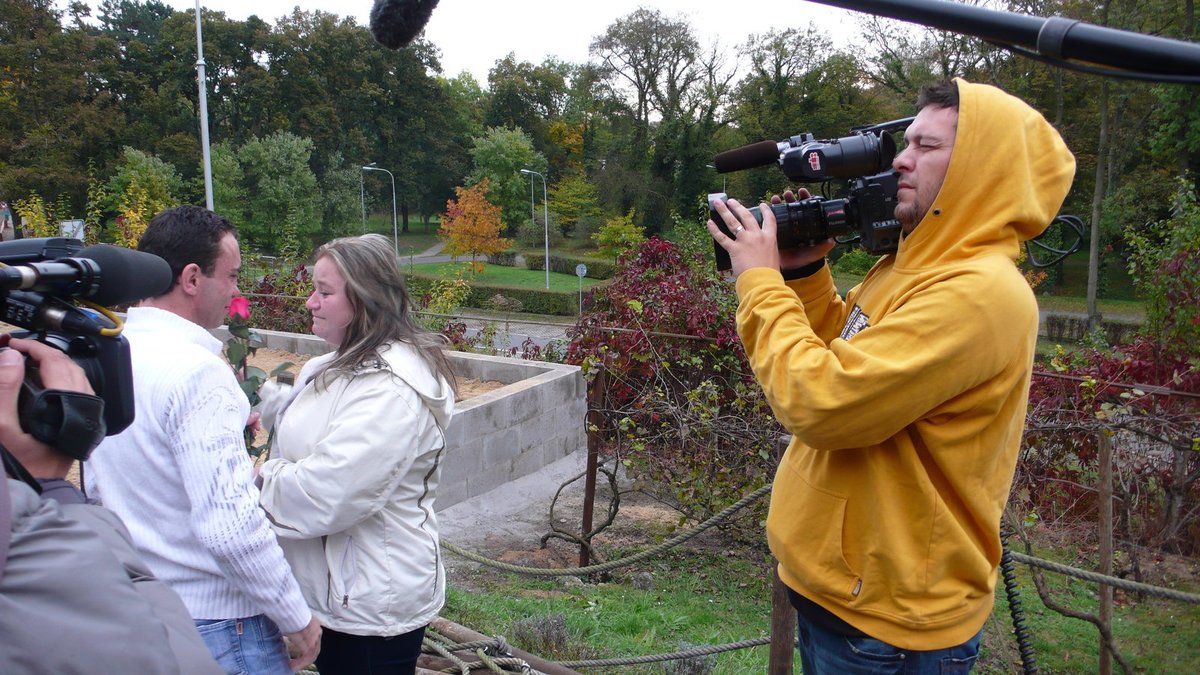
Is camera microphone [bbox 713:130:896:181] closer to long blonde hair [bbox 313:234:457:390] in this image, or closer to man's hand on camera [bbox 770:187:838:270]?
man's hand on camera [bbox 770:187:838:270]

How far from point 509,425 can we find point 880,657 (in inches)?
247

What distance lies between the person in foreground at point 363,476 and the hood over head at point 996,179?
1457 millimetres

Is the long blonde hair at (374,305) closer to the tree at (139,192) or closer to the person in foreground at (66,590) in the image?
the person in foreground at (66,590)

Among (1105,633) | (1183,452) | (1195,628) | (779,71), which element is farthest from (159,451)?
(779,71)

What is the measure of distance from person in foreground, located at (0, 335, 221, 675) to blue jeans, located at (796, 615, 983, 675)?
1.31 metres

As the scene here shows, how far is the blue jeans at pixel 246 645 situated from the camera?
7.09 feet

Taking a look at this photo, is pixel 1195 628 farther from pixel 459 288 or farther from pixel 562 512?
pixel 459 288

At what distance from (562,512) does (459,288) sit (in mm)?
6253

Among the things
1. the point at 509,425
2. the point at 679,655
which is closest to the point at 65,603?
the point at 679,655

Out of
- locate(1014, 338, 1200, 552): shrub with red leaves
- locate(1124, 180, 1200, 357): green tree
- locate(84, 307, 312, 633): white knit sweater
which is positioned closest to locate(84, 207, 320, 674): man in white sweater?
locate(84, 307, 312, 633): white knit sweater

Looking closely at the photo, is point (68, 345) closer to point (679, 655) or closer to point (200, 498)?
point (200, 498)

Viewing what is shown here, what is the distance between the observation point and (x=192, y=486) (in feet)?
6.70

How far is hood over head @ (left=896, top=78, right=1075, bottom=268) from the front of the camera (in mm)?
1872

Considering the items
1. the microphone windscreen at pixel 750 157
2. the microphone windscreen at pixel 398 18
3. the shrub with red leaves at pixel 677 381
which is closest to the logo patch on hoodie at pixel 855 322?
the microphone windscreen at pixel 750 157
